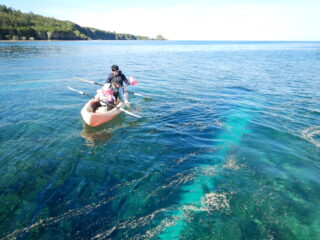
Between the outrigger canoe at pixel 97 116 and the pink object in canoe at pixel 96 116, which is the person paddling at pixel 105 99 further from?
the pink object in canoe at pixel 96 116

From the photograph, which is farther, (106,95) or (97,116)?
(106,95)

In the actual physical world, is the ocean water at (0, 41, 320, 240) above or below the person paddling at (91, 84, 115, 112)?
below

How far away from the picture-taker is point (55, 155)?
316 inches

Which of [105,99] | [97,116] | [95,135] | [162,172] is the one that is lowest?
[95,135]

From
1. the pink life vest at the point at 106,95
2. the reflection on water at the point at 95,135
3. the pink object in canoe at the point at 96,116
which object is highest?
the pink life vest at the point at 106,95

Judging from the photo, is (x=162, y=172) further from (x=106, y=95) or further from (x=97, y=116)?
(x=106, y=95)

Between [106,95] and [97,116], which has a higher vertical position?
[106,95]

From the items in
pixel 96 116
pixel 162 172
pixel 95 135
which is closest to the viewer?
pixel 162 172

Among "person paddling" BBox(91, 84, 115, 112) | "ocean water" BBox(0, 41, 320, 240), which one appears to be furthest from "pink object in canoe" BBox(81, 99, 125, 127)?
"person paddling" BBox(91, 84, 115, 112)

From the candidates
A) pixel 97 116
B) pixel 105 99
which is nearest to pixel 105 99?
pixel 105 99

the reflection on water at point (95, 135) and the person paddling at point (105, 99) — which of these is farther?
the person paddling at point (105, 99)

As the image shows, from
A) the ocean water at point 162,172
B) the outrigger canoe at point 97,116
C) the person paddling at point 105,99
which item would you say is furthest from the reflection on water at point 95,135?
the person paddling at point 105,99

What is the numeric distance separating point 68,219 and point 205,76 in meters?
23.5

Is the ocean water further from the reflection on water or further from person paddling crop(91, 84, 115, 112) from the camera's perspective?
person paddling crop(91, 84, 115, 112)
